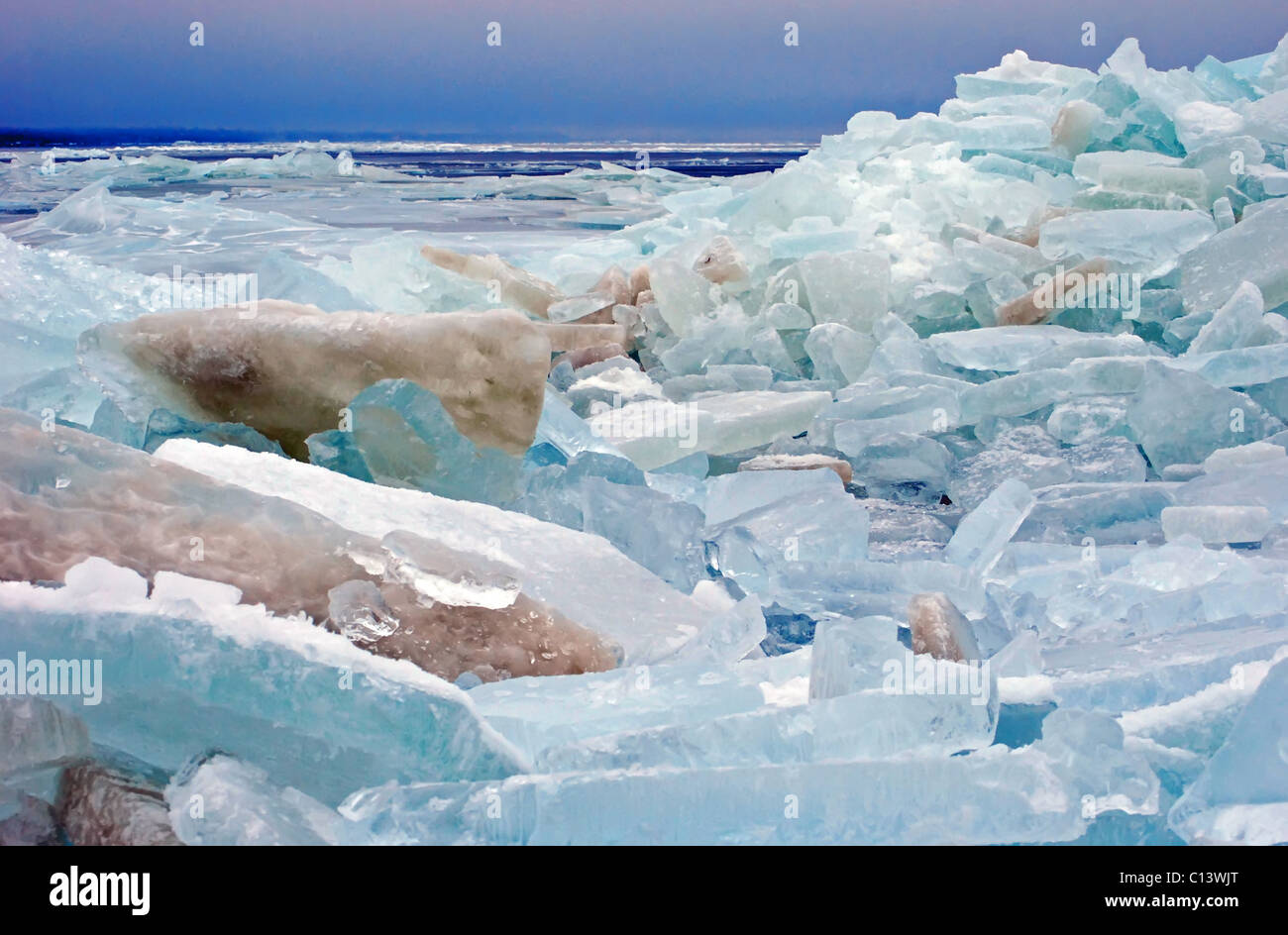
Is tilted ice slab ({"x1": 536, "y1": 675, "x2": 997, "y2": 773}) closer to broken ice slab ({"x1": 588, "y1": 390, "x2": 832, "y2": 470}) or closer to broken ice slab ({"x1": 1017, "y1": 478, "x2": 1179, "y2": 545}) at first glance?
broken ice slab ({"x1": 1017, "y1": 478, "x2": 1179, "y2": 545})

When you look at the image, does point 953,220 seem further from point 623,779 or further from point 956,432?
point 623,779

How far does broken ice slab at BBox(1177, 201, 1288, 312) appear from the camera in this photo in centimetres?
300

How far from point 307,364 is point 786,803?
1.36 metres

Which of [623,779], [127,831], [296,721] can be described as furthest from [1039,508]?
[127,831]

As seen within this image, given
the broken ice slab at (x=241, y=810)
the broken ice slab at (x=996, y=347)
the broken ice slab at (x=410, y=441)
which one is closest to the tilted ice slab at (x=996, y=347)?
the broken ice slab at (x=996, y=347)

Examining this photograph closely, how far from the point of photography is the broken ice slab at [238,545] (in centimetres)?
132

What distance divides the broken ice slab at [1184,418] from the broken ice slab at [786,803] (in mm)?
1622

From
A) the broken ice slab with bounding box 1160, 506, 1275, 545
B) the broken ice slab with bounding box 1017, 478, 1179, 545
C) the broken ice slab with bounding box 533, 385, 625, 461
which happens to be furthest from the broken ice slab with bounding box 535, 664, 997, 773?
the broken ice slab with bounding box 533, 385, 625, 461

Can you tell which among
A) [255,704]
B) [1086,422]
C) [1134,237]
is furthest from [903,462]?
[255,704]

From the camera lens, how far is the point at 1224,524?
6.27ft

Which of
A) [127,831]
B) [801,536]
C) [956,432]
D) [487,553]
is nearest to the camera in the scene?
[127,831]

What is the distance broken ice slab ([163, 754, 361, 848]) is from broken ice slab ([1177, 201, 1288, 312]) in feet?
9.15

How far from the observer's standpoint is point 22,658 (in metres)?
1.08

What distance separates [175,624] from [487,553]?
58cm
